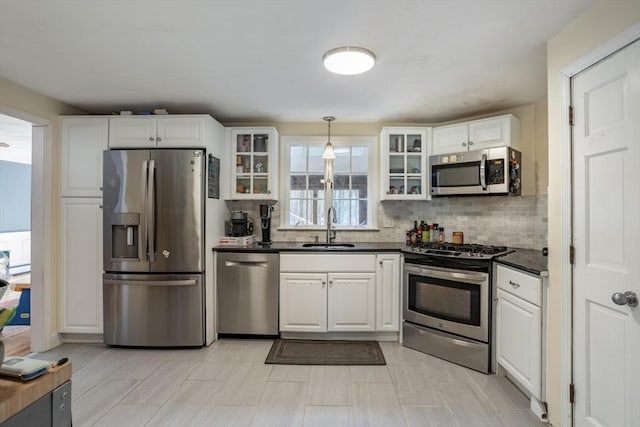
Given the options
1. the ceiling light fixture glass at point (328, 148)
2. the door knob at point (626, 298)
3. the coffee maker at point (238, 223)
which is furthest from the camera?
the coffee maker at point (238, 223)

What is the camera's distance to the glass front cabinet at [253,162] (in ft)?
11.8

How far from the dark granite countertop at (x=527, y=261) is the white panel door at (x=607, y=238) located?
31 centimetres

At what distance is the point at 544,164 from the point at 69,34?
3.81m

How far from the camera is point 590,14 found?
1691 mm

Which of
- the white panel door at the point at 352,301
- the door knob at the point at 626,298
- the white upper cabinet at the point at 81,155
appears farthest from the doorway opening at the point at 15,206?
the door knob at the point at 626,298

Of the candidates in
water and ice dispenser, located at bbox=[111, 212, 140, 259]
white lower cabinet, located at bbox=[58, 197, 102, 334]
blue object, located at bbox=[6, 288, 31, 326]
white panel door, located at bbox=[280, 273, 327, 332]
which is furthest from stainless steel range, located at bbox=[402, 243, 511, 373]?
blue object, located at bbox=[6, 288, 31, 326]

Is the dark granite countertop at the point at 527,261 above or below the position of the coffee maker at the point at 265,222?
below

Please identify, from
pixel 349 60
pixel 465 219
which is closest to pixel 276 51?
pixel 349 60

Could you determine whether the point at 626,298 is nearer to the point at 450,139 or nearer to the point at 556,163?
the point at 556,163

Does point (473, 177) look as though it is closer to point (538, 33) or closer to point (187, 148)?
point (538, 33)

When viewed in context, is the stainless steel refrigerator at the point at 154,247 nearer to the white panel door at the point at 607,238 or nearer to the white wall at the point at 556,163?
the white wall at the point at 556,163

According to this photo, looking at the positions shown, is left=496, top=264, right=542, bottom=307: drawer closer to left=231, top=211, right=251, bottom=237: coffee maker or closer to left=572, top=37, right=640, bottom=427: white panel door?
left=572, top=37, right=640, bottom=427: white panel door

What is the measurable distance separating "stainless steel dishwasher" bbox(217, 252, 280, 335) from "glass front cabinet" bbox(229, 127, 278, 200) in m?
0.74

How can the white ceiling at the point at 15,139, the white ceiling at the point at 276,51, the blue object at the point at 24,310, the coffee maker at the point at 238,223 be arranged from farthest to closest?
the white ceiling at the point at 15,139 < the blue object at the point at 24,310 < the coffee maker at the point at 238,223 < the white ceiling at the point at 276,51
